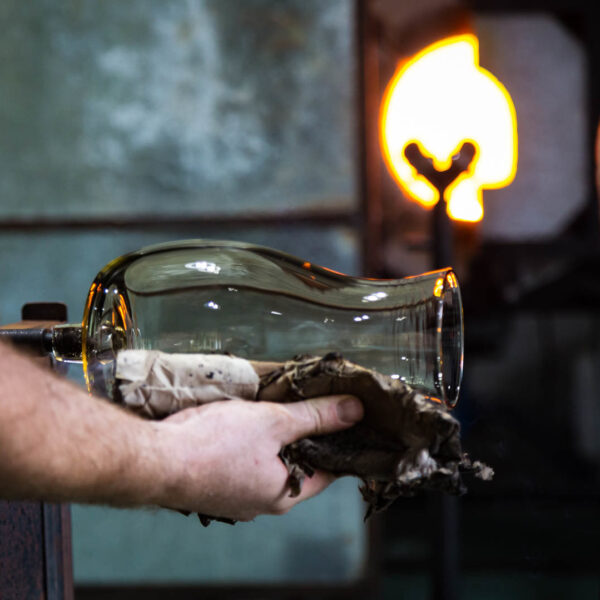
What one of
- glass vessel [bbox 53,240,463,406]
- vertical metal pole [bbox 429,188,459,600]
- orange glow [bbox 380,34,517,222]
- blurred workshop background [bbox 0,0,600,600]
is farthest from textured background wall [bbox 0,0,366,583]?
glass vessel [bbox 53,240,463,406]

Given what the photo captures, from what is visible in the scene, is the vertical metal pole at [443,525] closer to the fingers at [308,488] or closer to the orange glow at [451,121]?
the orange glow at [451,121]

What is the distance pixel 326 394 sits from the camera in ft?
1.59

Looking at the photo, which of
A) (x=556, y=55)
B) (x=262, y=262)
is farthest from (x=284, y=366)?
(x=556, y=55)

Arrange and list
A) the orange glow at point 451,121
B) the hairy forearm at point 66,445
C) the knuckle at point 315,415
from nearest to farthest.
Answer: the hairy forearm at point 66,445 → the knuckle at point 315,415 → the orange glow at point 451,121

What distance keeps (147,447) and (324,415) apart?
0.12 meters

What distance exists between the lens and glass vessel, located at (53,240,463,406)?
50cm

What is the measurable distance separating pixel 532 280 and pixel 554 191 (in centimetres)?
20

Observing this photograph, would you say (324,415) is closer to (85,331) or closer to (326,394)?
(326,394)

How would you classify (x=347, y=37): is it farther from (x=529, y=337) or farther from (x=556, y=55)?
(x=529, y=337)

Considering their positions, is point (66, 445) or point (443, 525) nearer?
point (66, 445)

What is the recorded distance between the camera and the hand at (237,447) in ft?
1.45

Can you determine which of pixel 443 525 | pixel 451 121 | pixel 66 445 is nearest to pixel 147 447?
pixel 66 445

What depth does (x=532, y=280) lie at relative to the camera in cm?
156

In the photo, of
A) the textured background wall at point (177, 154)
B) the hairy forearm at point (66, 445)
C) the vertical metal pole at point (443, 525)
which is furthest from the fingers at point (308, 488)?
the textured background wall at point (177, 154)
